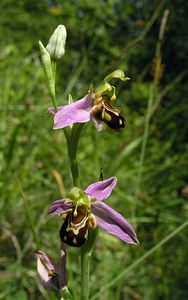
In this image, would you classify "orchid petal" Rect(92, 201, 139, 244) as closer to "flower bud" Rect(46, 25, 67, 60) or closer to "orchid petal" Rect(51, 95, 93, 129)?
"orchid petal" Rect(51, 95, 93, 129)

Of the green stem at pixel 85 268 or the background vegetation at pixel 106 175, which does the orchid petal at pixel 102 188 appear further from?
the background vegetation at pixel 106 175

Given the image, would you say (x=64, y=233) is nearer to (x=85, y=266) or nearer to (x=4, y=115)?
(x=85, y=266)

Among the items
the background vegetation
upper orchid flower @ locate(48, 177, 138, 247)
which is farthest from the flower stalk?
the background vegetation

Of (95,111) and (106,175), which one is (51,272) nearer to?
(95,111)

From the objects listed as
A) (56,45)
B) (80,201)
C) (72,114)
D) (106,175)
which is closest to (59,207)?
(80,201)

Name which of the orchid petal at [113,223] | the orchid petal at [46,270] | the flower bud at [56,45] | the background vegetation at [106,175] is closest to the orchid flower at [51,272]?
the orchid petal at [46,270]

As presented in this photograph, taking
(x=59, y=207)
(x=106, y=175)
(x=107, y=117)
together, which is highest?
(x=107, y=117)
